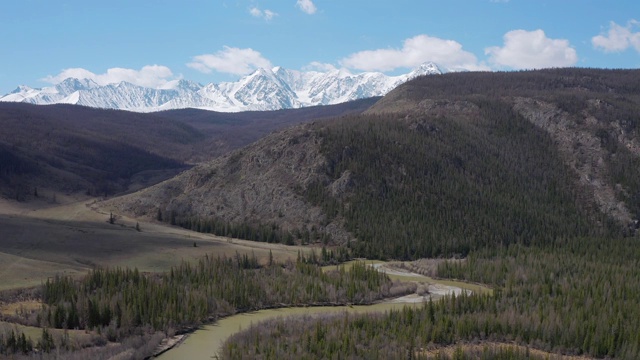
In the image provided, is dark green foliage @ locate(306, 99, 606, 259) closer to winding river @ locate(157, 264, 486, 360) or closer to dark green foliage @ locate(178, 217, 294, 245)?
dark green foliage @ locate(178, 217, 294, 245)

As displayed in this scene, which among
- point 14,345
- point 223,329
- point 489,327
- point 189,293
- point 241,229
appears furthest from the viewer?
point 241,229

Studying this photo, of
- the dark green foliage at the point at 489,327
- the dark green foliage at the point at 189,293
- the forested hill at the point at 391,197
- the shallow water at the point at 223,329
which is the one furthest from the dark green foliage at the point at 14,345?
the forested hill at the point at 391,197

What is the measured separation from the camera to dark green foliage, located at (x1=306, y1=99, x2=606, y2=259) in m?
148

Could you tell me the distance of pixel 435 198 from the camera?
167500 millimetres

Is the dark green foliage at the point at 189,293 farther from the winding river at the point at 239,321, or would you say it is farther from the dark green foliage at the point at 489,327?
the dark green foliage at the point at 489,327

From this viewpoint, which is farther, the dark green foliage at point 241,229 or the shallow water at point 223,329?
the dark green foliage at point 241,229

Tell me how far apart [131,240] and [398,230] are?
194ft

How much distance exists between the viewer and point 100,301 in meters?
75.8

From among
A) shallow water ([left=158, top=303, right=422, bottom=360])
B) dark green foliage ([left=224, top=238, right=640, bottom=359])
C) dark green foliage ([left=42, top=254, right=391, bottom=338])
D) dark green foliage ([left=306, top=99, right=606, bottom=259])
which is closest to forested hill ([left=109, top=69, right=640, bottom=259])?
dark green foliage ([left=306, top=99, right=606, bottom=259])

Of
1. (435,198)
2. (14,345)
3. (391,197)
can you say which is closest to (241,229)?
(391,197)

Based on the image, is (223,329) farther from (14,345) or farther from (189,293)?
(14,345)

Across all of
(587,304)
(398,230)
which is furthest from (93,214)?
(587,304)

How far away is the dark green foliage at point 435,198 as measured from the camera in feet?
486

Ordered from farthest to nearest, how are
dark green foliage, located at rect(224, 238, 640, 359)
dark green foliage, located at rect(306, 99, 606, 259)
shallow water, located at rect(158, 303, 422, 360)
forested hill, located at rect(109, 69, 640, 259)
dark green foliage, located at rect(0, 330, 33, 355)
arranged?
forested hill, located at rect(109, 69, 640, 259) < dark green foliage, located at rect(306, 99, 606, 259) < shallow water, located at rect(158, 303, 422, 360) < dark green foliage, located at rect(224, 238, 640, 359) < dark green foliage, located at rect(0, 330, 33, 355)
